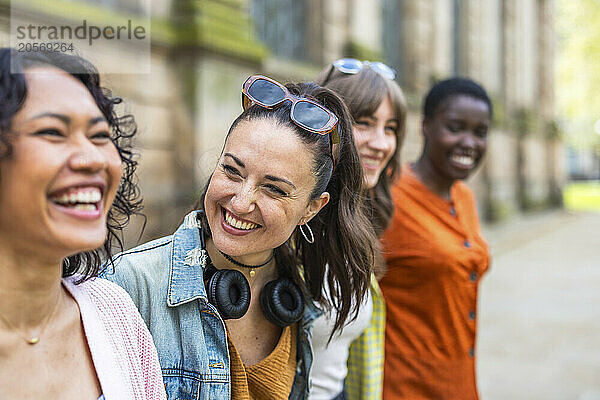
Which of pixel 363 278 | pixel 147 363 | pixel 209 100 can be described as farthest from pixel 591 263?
pixel 147 363

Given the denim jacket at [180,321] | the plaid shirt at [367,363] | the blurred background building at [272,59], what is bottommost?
the plaid shirt at [367,363]

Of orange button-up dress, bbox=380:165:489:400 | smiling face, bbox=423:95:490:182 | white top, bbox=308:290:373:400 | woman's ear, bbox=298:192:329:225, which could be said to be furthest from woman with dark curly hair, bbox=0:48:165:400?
smiling face, bbox=423:95:490:182

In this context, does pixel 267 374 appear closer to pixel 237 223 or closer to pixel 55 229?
pixel 237 223

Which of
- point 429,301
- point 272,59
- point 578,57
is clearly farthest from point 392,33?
point 578,57

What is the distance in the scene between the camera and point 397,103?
9.11ft

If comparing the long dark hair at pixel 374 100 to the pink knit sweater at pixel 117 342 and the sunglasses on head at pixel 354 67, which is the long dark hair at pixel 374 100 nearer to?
the sunglasses on head at pixel 354 67

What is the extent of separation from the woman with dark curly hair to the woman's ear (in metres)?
0.70

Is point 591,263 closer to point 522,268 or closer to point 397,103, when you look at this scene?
point 522,268

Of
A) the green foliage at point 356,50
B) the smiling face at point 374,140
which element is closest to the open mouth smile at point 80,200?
the smiling face at point 374,140

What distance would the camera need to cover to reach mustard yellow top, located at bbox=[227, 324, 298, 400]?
72.1 inches

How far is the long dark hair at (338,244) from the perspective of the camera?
2103mm

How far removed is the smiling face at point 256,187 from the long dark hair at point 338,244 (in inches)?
10.7

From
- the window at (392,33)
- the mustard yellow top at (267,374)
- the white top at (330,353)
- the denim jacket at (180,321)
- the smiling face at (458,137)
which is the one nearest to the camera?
the denim jacket at (180,321)

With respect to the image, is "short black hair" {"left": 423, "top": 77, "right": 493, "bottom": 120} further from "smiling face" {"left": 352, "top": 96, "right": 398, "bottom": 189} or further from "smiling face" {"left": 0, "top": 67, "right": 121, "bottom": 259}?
"smiling face" {"left": 0, "top": 67, "right": 121, "bottom": 259}
